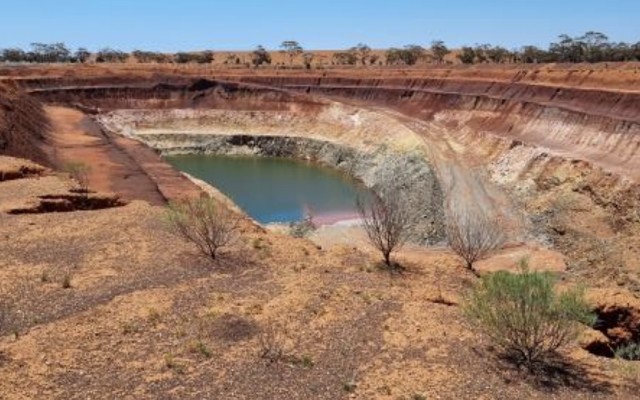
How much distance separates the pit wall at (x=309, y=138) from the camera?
159ft

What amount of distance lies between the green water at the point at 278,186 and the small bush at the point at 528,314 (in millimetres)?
26896

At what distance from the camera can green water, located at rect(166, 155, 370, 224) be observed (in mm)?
44938

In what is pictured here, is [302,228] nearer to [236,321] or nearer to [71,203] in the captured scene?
[71,203]

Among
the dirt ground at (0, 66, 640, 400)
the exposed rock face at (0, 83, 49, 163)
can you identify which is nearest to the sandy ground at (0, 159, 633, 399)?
the dirt ground at (0, 66, 640, 400)

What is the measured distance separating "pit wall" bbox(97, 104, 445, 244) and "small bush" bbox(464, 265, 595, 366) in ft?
84.6

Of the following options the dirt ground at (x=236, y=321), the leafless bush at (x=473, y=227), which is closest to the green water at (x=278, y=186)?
the leafless bush at (x=473, y=227)

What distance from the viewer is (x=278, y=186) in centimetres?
5391

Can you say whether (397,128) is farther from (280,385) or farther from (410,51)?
(410,51)

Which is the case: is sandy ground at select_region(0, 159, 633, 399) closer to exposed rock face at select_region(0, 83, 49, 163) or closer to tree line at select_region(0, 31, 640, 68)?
exposed rock face at select_region(0, 83, 49, 163)

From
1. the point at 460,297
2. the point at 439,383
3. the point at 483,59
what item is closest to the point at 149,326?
the point at 439,383

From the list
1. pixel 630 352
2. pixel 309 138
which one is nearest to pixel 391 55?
pixel 309 138

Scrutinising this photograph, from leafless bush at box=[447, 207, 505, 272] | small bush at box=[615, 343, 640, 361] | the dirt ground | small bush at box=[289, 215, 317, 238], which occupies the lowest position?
small bush at box=[289, 215, 317, 238]

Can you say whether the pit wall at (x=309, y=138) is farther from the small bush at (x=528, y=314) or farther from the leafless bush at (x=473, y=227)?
the small bush at (x=528, y=314)

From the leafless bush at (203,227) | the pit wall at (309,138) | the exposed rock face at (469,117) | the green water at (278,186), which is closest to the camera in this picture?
the leafless bush at (203,227)
